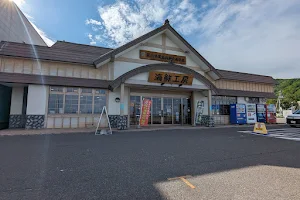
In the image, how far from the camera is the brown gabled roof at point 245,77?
601 inches

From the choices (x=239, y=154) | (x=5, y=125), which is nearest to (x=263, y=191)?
(x=239, y=154)

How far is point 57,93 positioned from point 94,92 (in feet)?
7.58

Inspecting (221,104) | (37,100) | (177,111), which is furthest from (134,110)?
(221,104)

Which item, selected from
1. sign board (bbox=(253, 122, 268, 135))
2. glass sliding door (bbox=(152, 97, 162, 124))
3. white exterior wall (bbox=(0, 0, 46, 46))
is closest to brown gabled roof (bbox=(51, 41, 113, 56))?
white exterior wall (bbox=(0, 0, 46, 46))

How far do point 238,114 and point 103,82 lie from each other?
41.6 feet

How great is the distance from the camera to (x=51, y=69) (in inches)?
399

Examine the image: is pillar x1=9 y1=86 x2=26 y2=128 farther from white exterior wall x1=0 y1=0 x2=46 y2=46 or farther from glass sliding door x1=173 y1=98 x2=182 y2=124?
glass sliding door x1=173 y1=98 x2=182 y2=124

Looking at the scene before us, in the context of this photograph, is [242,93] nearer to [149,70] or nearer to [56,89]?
[149,70]

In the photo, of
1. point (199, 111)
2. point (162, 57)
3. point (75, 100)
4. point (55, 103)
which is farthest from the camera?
point (199, 111)

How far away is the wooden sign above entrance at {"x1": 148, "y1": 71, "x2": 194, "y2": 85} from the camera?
10.9 m

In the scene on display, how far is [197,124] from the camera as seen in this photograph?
13.3 m

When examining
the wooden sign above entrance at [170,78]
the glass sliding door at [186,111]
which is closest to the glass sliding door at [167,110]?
the glass sliding door at [186,111]

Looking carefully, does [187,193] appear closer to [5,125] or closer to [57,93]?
[57,93]

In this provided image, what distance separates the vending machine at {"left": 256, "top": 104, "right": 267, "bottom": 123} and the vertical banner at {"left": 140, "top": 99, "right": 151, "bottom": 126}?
1173 cm
